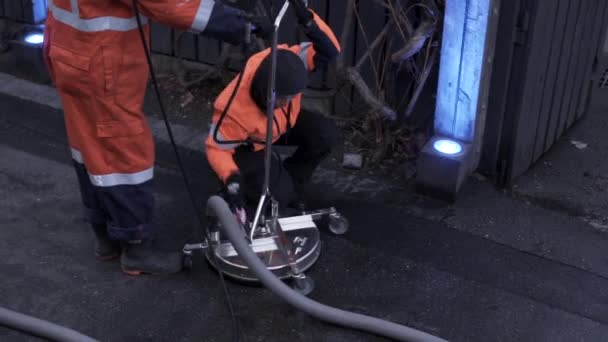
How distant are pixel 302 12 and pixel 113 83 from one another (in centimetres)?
77

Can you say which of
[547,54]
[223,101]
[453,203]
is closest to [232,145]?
[223,101]

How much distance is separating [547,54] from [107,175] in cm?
233

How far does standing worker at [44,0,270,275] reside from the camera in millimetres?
2822

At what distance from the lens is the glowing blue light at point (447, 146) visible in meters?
3.97

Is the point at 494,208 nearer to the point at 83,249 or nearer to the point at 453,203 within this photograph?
the point at 453,203

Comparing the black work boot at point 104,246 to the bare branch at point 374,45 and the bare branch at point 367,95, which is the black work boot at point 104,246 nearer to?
the bare branch at point 367,95

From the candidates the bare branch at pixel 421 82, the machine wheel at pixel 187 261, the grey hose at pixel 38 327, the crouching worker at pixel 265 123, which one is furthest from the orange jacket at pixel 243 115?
the bare branch at pixel 421 82

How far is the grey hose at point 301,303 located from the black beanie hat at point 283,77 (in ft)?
1.70

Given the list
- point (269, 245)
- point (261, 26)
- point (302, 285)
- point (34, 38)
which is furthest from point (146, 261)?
point (34, 38)

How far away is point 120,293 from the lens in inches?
131

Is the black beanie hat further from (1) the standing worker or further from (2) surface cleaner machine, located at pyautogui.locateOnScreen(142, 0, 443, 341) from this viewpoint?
(1) the standing worker

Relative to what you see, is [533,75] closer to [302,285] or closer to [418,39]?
[418,39]

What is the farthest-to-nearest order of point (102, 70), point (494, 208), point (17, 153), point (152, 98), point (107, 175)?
point (152, 98) < point (17, 153) < point (494, 208) < point (107, 175) < point (102, 70)

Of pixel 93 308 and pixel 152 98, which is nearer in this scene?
pixel 93 308
